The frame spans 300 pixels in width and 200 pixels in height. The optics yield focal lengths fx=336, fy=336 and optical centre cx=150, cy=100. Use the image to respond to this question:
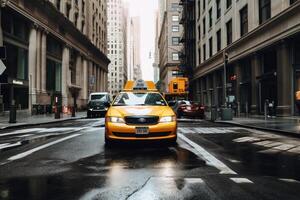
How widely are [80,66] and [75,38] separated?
17.8 ft

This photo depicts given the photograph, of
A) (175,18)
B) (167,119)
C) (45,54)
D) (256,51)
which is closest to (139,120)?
(167,119)

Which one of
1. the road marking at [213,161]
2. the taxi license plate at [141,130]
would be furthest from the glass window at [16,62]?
the road marking at [213,161]

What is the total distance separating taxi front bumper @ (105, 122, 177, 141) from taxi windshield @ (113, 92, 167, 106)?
57.3 inches

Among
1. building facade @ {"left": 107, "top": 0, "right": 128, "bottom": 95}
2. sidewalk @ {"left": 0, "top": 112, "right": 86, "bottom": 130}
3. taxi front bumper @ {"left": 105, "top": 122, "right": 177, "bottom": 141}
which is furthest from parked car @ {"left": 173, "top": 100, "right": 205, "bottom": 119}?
building facade @ {"left": 107, "top": 0, "right": 128, "bottom": 95}

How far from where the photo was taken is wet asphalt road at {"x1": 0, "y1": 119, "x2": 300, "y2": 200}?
4355mm

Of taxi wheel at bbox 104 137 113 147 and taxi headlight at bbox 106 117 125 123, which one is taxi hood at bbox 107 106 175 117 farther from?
taxi wheel at bbox 104 137 113 147

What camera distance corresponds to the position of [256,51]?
25547mm

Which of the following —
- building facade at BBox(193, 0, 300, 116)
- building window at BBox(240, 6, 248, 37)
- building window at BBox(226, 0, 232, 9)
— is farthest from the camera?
building window at BBox(226, 0, 232, 9)

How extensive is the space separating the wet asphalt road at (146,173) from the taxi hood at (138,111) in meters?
0.90

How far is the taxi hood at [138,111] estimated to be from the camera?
841 centimetres

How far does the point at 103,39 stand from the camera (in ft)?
246

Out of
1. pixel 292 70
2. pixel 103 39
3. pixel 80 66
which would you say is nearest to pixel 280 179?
pixel 292 70

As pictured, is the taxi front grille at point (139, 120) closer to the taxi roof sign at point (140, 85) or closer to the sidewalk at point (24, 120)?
the taxi roof sign at point (140, 85)

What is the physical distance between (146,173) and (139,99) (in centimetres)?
468
